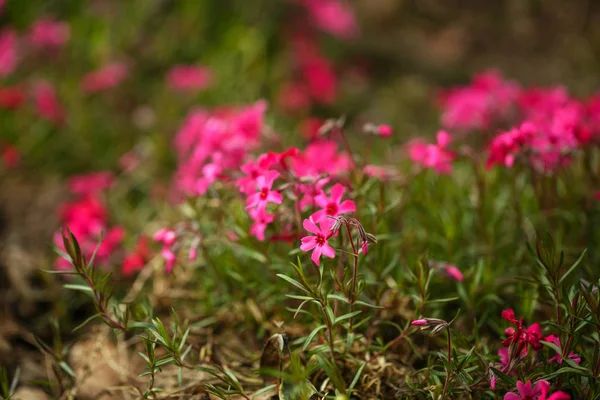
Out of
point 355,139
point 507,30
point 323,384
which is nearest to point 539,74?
point 507,30

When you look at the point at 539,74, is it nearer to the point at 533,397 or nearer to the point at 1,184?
the point at 533,397

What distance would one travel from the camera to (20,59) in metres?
4.53

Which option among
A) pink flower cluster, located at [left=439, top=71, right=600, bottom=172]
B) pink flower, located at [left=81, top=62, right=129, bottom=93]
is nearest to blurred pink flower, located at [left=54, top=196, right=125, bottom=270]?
pink flower, located at [left=81, top=62, right=129, bottom=93]

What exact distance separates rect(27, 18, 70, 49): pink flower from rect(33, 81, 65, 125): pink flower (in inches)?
18.3

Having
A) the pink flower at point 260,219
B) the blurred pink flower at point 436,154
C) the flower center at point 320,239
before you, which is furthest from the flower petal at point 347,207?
the blurred pink flower at point 436,154

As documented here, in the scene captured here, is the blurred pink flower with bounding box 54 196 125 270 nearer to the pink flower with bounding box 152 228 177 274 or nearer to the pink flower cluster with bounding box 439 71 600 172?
the pink flower with bounding box 152 228 177 274

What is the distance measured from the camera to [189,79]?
432 centimetres

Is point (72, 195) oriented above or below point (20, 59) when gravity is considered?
below

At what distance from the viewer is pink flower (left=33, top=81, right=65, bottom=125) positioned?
13.3 ft

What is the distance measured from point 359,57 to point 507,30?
2.05m

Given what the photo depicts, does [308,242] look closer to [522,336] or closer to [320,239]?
[320,239]

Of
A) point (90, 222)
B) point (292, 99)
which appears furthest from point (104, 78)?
point (90, 222)

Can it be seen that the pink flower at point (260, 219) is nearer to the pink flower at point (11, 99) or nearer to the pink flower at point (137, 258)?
the pink flower at point (137, 258)

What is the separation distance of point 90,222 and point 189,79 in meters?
1.74
